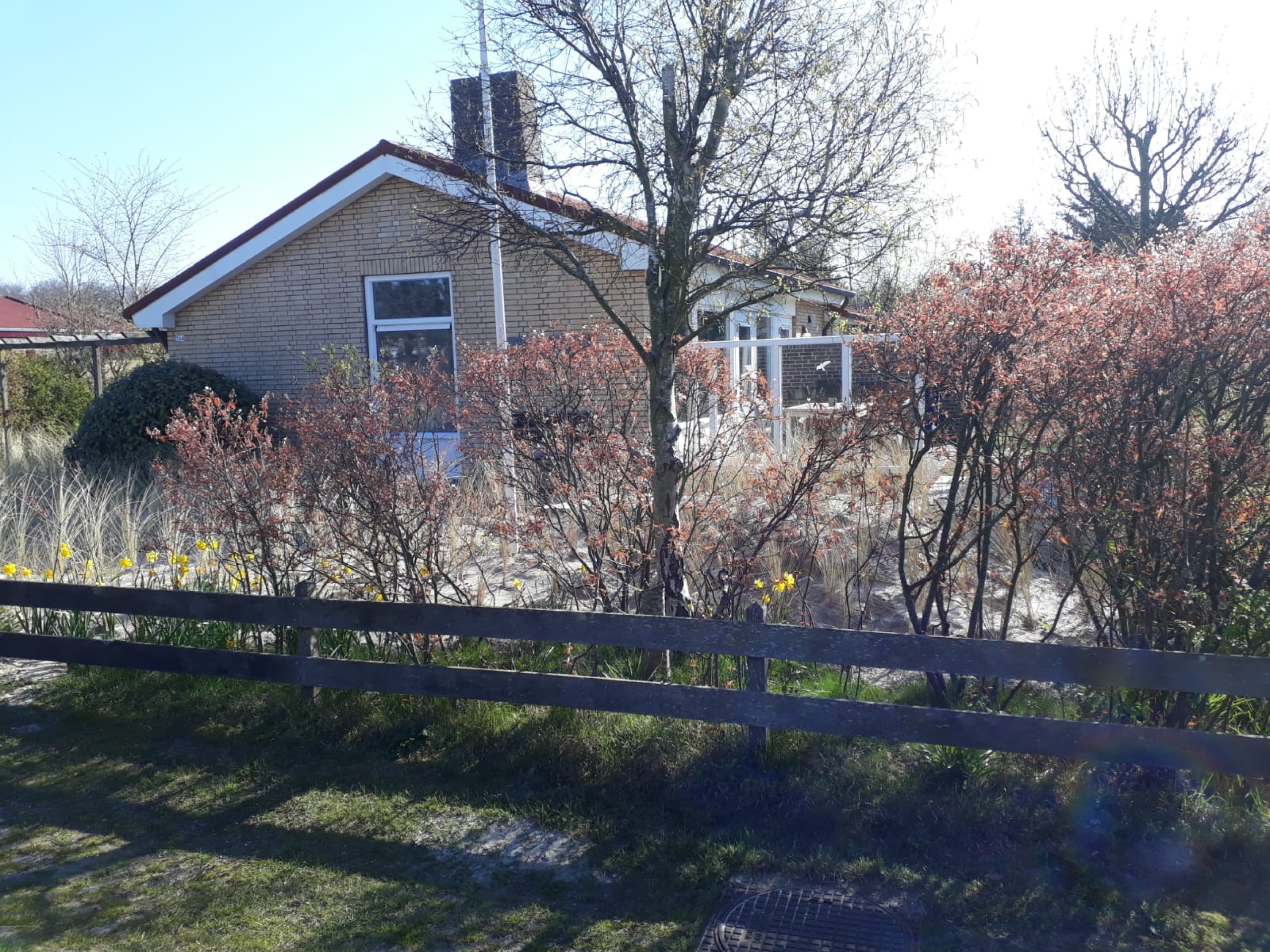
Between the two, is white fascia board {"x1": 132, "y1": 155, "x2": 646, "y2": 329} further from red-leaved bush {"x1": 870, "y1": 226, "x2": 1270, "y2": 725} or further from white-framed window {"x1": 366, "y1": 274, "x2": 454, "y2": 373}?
red-leaved bush {"x1": 870, "y1": 226, "x2": 1270, "y2": 725}

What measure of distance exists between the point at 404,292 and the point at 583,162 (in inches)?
388

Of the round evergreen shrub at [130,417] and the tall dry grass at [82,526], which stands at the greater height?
the round evergreen shrub at [130,417]

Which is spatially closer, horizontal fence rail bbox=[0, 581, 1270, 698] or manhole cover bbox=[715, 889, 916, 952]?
manhole cover bbox=[715, 889, 916, 952]

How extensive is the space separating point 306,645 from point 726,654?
91.6 inches

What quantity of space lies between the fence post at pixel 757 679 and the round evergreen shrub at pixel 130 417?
10.8 m

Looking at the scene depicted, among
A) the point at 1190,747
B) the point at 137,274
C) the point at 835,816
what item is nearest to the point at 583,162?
the point at 835,816

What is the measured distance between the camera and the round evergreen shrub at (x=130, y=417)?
44.5 feet

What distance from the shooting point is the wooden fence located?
3.90 m

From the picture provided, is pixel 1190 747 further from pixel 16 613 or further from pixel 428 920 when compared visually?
pixel 16 613

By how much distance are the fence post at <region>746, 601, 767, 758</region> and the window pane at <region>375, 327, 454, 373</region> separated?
35.9 feet

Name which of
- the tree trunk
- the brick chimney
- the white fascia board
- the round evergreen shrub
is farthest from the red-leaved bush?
the round evergreen shrub

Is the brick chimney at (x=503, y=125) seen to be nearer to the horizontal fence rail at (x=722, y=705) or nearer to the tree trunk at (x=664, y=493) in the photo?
the tree trunk at (x=664, y=493)

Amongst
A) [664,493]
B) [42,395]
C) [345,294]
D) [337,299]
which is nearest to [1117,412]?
[664,493]

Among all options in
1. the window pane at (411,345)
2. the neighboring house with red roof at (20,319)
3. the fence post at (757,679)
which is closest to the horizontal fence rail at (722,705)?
the fence post at (757,679)
